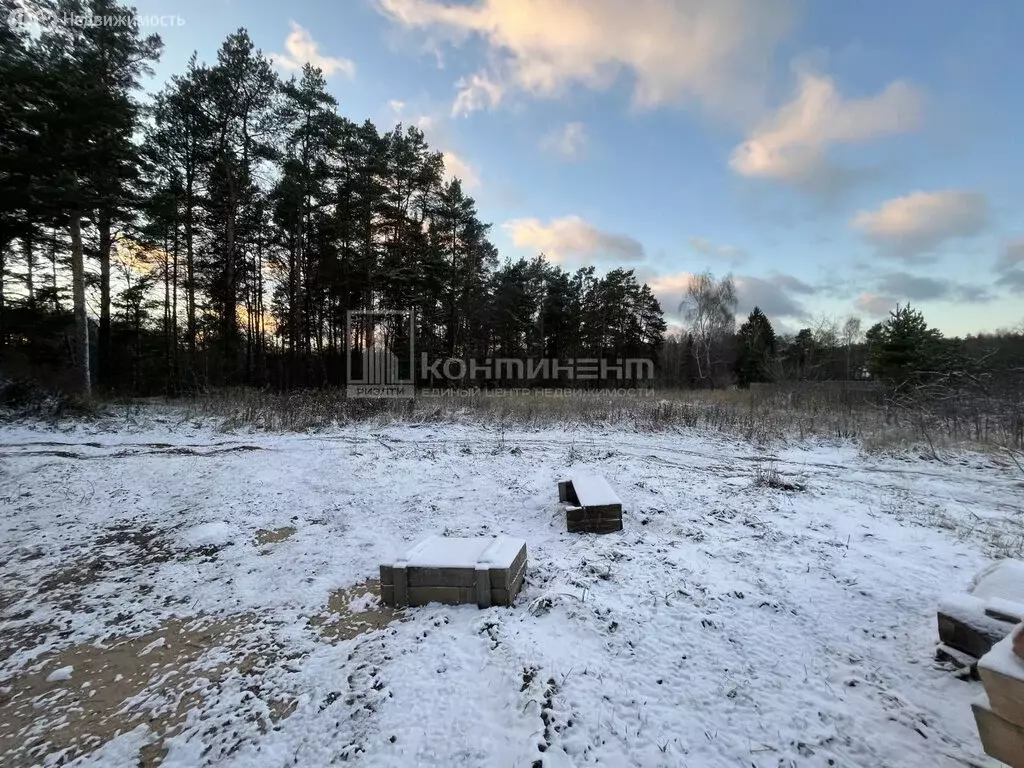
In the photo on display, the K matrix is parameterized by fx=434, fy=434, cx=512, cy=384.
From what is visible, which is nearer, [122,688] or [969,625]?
[969,625]

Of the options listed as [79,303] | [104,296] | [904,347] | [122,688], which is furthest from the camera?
[904,347]

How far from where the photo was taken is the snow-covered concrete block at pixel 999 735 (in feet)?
4.66

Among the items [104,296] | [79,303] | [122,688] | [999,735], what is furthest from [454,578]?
[104,296]

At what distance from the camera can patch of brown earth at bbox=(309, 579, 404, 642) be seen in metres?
2.85

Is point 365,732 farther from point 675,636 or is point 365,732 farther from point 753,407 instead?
point 753,407

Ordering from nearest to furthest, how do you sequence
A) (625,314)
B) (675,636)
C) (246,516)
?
1. (675,636)
2. (246,516)
3. (625,314)

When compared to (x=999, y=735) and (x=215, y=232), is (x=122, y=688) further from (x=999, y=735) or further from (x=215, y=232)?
(x=215, y=232)

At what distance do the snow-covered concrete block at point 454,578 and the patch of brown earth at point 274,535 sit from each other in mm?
1945

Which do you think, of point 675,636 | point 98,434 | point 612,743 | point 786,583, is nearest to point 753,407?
point 786,583

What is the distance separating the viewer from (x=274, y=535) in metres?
4.56

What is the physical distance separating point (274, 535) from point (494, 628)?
3.03 m

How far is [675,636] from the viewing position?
8.46 feet

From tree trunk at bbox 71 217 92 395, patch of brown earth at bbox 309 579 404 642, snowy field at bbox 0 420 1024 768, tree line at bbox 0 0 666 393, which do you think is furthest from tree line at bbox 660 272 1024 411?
tree trunk at bbox 71 217 92 395

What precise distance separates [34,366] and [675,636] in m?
17.7
